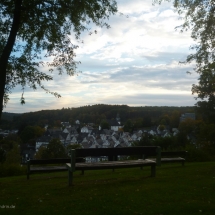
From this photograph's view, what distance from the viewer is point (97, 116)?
166ft

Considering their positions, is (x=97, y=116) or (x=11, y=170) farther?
(x=97, y=116)

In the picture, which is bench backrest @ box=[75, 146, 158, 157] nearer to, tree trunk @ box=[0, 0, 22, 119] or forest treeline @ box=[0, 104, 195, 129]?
tree trunk @ box=[0, 0, 22, 119]

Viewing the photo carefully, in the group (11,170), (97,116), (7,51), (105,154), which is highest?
(7,51)

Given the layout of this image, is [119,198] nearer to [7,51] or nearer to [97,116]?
[7,51]

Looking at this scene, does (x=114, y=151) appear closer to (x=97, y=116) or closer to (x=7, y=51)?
(x=7, y=51)

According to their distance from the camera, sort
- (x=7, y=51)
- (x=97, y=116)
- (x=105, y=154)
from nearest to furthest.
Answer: (x=7, y=51) → (x=105, y=154) → (x=97, y=116)

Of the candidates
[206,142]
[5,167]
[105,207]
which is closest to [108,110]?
[206,142]

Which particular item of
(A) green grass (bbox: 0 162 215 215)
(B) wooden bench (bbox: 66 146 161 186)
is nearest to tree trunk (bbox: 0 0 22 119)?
(B) wooden bench (bbox: 66 146 161 186)

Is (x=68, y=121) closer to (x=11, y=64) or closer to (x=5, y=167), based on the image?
(x=5, y=167)

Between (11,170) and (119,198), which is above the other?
(119,198)

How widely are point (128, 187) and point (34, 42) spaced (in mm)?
5736

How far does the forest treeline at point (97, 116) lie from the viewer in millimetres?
37625

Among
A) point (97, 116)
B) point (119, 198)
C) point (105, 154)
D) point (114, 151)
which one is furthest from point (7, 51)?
point (97, 116)

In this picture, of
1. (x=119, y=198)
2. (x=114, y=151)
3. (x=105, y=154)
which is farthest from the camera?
(x=114, y=151)
